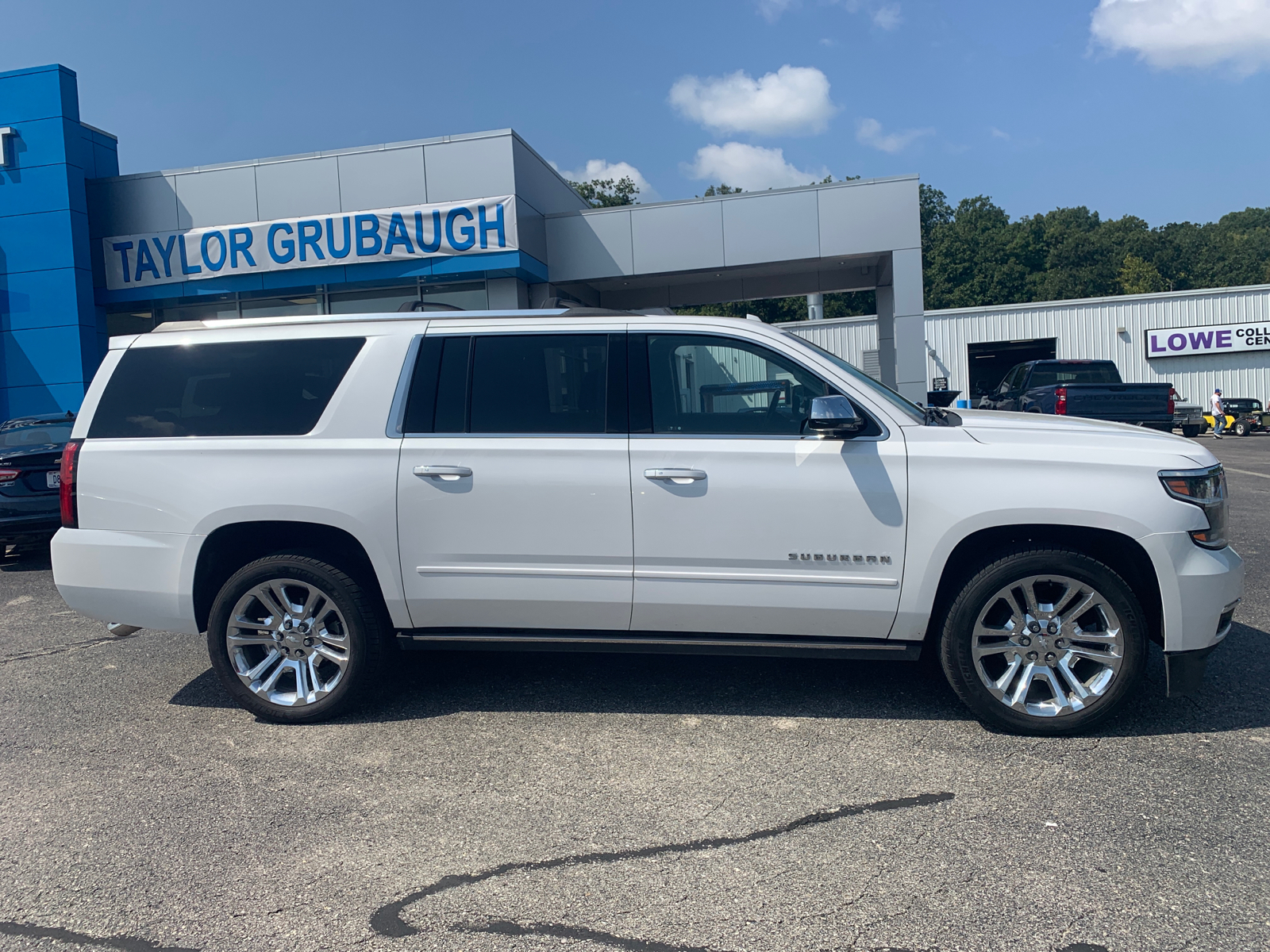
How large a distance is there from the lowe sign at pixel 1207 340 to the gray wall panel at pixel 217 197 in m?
31.7

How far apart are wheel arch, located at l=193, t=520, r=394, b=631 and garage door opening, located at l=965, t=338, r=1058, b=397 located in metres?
25.1

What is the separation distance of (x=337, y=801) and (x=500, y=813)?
68 centimetres

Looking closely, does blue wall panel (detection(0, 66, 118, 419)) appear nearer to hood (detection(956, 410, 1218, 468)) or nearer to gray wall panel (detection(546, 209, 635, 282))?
gray wall panel (detection(546, 209, 635, 282))

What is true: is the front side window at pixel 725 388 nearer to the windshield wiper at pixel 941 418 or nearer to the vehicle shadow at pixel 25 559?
the windshield wiper at pixel 941 418

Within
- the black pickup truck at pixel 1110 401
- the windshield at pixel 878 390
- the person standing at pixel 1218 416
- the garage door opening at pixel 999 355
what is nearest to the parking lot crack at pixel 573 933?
the windshield at pixel 878 390

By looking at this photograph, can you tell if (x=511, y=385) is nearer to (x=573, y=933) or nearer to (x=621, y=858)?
(x=621, y=858)

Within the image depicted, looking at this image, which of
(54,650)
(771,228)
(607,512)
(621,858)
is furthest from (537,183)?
(621,858)

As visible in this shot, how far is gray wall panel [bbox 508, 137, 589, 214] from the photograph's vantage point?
615 inches

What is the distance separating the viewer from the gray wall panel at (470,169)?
15352mm

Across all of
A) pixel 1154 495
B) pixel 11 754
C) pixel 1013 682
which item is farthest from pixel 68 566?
pixel 1154 495

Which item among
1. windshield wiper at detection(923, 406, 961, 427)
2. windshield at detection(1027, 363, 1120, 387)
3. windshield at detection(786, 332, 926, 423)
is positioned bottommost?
windshield wiper at detection(923, 406, 961, 427)

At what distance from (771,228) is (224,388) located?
43.8 feet

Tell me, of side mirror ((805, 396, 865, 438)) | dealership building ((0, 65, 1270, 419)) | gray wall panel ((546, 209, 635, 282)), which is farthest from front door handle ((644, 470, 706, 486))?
gray wall panel ((546, 209, 635, 282))

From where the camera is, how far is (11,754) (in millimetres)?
4133
